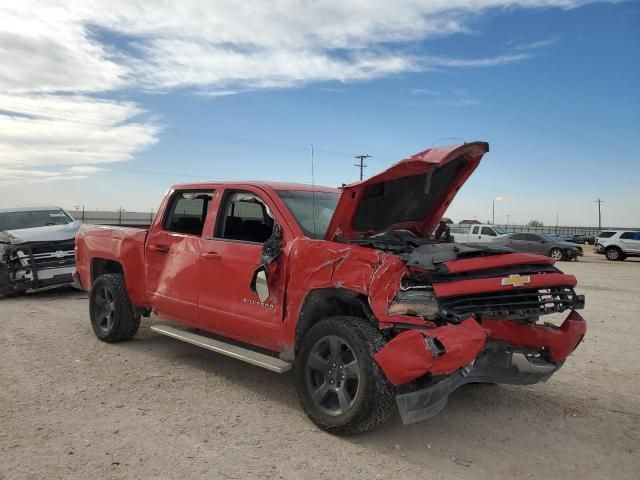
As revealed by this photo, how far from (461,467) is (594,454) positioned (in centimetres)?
103

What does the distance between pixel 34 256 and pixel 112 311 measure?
4.94m

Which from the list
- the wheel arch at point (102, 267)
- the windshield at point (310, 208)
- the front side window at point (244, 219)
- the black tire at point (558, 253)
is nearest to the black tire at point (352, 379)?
the windshield at point (310, 208)

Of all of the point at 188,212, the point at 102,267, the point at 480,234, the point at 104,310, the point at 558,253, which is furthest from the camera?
the point at 480,234

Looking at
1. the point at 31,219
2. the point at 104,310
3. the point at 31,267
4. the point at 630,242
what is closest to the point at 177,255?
the point at 104,310

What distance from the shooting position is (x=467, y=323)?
3574 millimetres

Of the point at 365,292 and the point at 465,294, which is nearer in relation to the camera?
the point at 465,294

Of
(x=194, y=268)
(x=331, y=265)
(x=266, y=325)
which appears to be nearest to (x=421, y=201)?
(x=331, y=265)

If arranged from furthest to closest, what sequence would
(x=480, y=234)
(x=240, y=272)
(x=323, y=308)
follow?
(x=480, y=234), (x=240, y=272), (x=323, y=308)

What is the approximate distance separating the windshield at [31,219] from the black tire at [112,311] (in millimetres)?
5904

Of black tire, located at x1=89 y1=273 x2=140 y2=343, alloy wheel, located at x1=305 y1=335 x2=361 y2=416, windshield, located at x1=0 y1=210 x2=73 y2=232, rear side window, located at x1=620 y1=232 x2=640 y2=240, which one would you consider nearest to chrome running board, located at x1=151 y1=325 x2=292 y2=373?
alloy wheel, located at x1=305 y1=335 x2=361 y2=416

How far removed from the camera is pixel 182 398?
4734 mm

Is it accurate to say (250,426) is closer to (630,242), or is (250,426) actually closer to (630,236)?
(630,242)

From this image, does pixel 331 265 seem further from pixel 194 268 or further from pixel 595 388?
pixel 595 388

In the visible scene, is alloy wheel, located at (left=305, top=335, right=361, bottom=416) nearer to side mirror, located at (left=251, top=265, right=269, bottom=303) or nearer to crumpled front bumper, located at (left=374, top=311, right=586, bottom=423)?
crumpled front bumper, located at (left=374, top=311, right=586, bottom=423)
